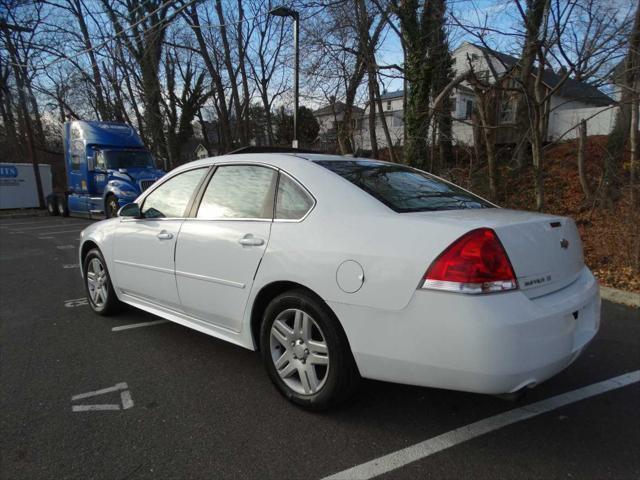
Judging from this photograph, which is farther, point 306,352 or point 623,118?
point 623,118

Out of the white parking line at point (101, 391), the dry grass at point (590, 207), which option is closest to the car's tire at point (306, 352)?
the white parking line at point (101, 391)

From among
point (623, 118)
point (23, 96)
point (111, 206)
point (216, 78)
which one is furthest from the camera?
point (23, 96)

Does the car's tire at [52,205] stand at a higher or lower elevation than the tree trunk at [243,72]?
lower

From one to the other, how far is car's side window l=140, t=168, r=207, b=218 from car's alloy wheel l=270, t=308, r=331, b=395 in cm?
138

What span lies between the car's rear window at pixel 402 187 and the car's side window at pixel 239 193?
41 centimetres

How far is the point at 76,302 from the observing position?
17.2 feet

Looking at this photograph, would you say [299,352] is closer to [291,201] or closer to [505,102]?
[291,201]

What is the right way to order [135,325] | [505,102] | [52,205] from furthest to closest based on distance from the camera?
[52,205] → [505,102] → [135,325]

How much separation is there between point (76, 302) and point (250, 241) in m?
3.44

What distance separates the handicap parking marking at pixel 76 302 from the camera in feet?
16.8

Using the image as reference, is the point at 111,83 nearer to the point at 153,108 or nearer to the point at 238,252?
the point at 153,108

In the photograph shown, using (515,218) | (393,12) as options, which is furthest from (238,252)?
(393,12)

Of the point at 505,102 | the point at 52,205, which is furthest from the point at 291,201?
the point at 52,205

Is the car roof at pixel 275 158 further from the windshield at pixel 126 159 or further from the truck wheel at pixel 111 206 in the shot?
the windshield at pixel 126 159
